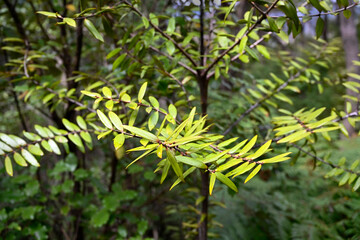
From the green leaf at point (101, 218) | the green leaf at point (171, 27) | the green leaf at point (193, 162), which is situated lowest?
the green leaf at point (101, 218)

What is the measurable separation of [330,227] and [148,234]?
3.96 feet

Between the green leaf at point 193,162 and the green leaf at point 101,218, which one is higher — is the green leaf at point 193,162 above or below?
above

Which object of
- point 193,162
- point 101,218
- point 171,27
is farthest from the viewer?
point 101,218

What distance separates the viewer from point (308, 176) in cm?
199

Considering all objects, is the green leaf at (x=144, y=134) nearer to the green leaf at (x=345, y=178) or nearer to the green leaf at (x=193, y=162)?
the green leaf at (x=193, y=162)

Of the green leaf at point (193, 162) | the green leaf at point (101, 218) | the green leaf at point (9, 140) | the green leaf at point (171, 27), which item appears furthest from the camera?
the green leaf at point (101, 218)

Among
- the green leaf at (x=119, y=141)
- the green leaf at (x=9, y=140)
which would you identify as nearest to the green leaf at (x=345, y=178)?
the green leaf at (x=119, y=141)

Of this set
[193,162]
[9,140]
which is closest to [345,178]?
[193,162]

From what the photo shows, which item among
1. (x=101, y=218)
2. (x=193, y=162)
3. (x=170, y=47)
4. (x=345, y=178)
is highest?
→ (x=170, y=47)

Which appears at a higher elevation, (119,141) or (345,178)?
(119,141)

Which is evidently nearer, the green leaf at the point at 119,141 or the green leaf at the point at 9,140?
the green leaf at the point at 119,141

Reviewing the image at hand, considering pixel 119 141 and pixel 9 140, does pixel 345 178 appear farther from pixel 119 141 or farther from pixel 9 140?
pixel 9 140

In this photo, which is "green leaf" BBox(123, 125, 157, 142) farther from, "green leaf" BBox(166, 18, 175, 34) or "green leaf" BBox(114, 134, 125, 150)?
"green leaf" BBox(166, 18, 175, 34)

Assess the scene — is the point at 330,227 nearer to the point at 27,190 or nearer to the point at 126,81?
the point at 126,81
